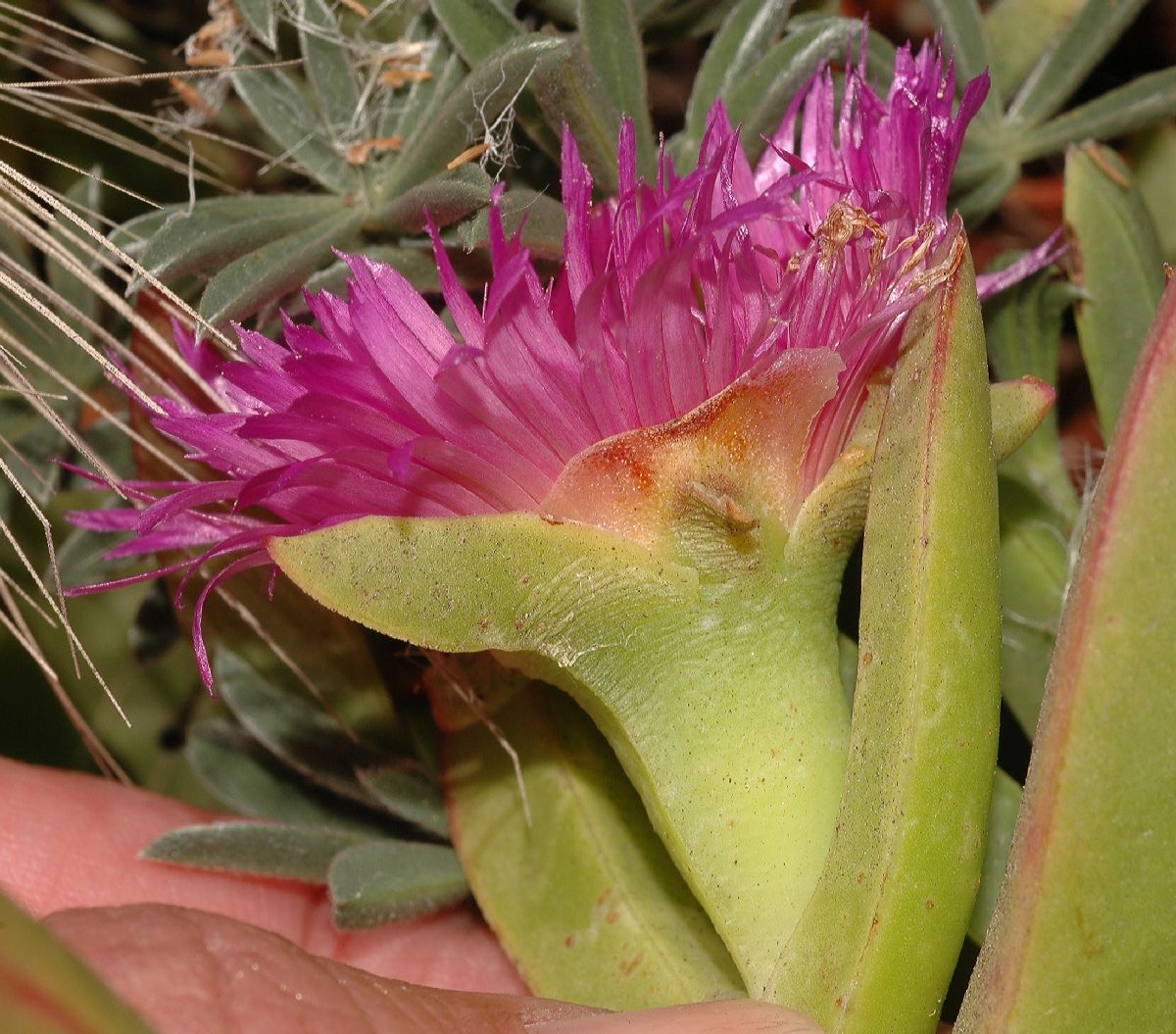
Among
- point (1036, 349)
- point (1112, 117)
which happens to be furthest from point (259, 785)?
point (1112, 117)

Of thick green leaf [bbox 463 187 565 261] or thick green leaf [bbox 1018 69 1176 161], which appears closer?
thick green leaf [bbox 463 187 565 261]

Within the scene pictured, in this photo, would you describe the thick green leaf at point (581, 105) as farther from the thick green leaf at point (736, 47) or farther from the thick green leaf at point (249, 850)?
the thick green leaf at point (249, 850)

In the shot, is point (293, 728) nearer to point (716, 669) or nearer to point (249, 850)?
point (249, 850)

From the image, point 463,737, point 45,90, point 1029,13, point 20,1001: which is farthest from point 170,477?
point 1029,13

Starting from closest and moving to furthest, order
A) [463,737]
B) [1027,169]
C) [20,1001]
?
[20,1001], [463,737], [1027,169]

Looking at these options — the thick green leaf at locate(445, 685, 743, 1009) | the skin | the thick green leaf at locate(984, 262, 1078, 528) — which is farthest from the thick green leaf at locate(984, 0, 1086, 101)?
the skin

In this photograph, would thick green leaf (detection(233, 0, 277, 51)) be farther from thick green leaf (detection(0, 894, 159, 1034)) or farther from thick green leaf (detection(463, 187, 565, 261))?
thick green leaf (detection(0, 894, 159, 1034))

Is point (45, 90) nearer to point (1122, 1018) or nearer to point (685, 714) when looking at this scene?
point (685, 714)
